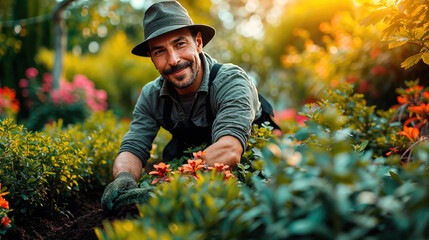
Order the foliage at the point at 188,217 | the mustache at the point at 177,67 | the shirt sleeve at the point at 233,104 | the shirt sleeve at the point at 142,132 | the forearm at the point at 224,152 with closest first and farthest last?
the foliage at the point at 188,217 < the forearm at the point at 224,152 < the shirt sleeve at the point at 233,104 < the mustache at the point at 177,67 < the shirt sleeve at the point at 142,132

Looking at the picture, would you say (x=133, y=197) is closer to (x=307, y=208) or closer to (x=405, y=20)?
(x=307, y=208)

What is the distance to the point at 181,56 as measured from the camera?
2537mm

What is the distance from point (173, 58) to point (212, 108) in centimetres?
47

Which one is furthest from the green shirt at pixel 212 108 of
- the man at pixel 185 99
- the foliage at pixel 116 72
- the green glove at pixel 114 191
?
the foliage at pixel 116 72

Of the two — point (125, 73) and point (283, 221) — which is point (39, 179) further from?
point (125, 73)

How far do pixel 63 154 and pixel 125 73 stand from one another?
1014cm

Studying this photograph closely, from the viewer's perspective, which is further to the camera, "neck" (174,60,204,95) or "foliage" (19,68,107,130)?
"foliage" (19,68,107,130)

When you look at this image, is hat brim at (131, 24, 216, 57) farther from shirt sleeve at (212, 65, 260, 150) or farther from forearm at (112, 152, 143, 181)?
forearm at (112, 152, 143, 181)

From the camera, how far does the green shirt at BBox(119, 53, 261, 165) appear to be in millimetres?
2312

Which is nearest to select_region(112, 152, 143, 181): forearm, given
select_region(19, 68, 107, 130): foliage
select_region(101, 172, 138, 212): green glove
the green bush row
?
select_region(101, 172, 138, 212): green glove

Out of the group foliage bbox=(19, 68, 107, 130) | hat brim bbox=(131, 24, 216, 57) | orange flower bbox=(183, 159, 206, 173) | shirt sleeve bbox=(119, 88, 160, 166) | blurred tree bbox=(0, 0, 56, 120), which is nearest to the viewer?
orange flower bbox=(183, 159, 206, 173)

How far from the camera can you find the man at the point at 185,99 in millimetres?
2277

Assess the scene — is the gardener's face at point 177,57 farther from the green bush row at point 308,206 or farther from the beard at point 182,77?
the green bush row at point 308,206

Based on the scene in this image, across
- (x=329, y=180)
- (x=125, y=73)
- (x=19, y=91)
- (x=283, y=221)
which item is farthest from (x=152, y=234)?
(x=125, y=73)
